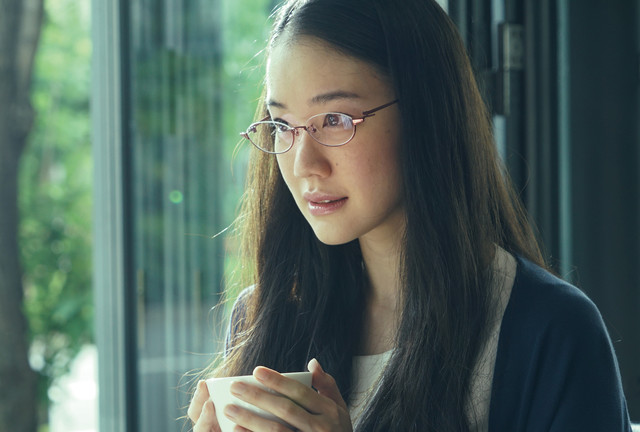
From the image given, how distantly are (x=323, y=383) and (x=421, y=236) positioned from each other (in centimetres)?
29

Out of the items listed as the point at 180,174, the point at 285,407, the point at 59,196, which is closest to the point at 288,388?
the point at 285,407

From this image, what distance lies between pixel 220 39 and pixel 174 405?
1145mm

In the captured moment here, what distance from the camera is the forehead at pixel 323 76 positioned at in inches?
44.3

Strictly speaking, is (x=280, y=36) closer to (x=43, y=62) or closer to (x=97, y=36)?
(x=97, y=36)

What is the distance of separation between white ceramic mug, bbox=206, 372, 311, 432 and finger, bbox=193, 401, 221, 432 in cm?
1

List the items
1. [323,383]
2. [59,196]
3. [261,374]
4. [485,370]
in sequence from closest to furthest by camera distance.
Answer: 1. [261,374]
2. [323,383]
3. [485,370]
4. [59,196]

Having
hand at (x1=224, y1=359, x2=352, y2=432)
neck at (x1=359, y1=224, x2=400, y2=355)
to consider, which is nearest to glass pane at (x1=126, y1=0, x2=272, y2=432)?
neck at (x1=359, y1=224, x2=400, y2=355)

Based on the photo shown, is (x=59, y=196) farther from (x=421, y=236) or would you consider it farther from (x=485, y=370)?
(x=485, y=370)

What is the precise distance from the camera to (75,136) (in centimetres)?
588

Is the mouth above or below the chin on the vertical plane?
above

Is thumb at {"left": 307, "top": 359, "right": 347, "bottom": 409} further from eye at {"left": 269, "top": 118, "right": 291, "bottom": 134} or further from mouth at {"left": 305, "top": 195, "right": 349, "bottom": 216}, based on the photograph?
eye at {"left": 269, "top": 118, "right": 291, "bottom": 134}

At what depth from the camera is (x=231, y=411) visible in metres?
0.89

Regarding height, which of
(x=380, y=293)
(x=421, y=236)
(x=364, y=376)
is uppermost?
(x=421, y=236)

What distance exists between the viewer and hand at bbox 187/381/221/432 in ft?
3.11
